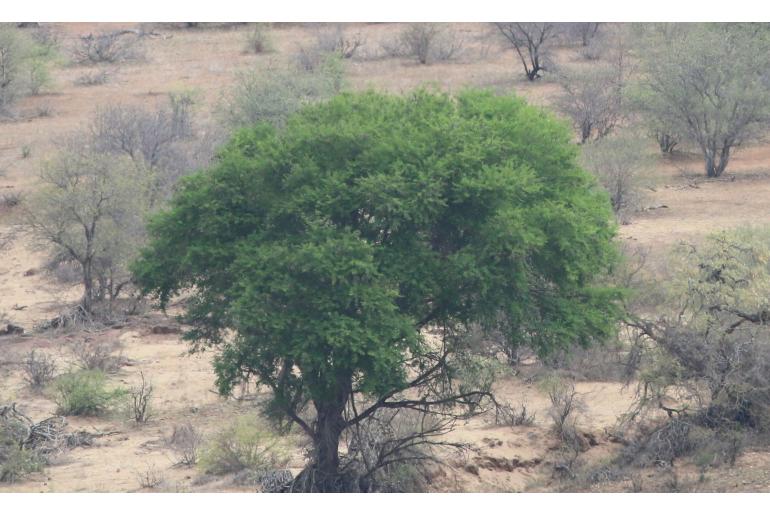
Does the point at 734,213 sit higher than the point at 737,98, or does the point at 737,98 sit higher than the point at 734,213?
the point at 737,98

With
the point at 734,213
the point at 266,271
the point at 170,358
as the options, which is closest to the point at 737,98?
the point at 734,213

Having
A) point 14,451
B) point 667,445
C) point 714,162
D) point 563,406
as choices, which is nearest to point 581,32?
point 714,162

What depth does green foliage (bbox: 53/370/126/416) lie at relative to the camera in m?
20.2

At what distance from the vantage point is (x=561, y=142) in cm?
1638

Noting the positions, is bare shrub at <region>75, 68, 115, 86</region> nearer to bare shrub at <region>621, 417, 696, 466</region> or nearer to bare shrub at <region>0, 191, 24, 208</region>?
bare shrub at <region>0, 191, 24, 208</region>

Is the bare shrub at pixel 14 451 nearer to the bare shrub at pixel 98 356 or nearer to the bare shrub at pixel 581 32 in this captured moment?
the bare shrub at pixel 98 356

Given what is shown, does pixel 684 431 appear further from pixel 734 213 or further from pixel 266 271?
pixel 734 213

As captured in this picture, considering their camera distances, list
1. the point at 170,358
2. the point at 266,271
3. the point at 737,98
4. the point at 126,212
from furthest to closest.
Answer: the point at 737,98 < the point at 126,212 < the point at 170,358 < the point at 266,271

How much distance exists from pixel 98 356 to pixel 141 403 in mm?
2333

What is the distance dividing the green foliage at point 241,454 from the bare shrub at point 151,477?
0.56m

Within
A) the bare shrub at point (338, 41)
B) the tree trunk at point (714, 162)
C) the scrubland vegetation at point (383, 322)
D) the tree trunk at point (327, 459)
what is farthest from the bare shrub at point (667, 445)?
the bare shrub at point (338, 41)

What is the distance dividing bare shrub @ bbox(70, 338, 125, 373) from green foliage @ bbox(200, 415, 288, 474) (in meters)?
4.37

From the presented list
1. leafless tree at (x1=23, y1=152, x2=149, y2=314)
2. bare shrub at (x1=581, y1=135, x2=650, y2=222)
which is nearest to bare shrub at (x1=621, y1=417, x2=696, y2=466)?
leafless tree at (x1=23, y1=152, x2=149, y2=314)

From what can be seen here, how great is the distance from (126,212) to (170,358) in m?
3.47
